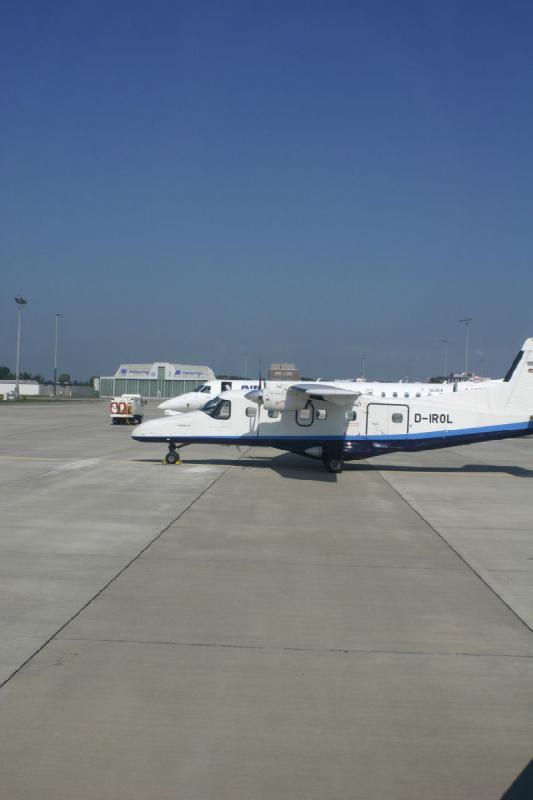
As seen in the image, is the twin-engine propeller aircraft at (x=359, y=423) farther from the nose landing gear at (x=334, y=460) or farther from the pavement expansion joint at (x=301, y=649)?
the pavement expansion joint at (x=301, y=649)

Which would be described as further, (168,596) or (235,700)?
(168,596)

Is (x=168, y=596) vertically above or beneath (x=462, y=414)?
beneath

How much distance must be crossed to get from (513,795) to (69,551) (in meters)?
7.04

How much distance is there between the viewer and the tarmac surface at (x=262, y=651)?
434 centimetres

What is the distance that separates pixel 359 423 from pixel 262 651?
45.5 feet

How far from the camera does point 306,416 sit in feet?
64.5

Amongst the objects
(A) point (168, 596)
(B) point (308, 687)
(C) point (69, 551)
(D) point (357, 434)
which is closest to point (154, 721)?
(B) point (308, 687)

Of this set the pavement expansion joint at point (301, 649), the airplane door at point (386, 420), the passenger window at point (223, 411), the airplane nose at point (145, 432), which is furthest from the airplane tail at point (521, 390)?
the pavement expansion joint at point (301, 649)

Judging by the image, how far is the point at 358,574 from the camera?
898 cm

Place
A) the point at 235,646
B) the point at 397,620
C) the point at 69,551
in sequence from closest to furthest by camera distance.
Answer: the point at 235,646 → the point at 397,620 → the point at 69,551

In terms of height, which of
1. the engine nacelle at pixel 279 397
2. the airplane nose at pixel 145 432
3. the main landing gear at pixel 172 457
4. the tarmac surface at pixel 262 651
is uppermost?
the engine nacelle at pixel 279 397

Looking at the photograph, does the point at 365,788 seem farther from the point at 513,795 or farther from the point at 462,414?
the point at 462,414

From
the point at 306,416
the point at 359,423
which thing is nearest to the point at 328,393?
the point at 306,416

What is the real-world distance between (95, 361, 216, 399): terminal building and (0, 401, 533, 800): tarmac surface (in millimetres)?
92097
